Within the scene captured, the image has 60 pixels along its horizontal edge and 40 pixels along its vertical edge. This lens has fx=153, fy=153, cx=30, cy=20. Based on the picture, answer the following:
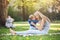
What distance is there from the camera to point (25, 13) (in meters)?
1.32

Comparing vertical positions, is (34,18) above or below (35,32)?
above

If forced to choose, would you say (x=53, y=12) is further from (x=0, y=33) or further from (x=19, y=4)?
(x=0, y=33)

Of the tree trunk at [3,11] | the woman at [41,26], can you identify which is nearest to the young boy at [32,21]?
the woman at [41,26]

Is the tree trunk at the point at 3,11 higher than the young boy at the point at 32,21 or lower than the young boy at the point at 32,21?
higher

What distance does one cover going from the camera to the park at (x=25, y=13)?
1.31 meters

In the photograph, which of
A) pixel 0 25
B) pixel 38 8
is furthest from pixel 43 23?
pixel 0 25

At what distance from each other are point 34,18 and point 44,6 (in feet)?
0.44

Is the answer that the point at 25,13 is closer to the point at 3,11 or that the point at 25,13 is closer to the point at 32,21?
the point at 32,21

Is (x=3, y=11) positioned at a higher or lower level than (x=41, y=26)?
higher

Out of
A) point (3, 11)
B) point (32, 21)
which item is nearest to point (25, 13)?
point (32, 21)

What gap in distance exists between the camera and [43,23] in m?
1.32

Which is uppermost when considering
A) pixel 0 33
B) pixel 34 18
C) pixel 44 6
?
pixel 44 6

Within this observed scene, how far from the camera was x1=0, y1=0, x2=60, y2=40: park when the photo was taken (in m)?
1.31

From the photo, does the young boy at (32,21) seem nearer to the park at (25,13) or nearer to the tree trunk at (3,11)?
the park at (25,13)
